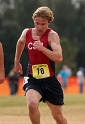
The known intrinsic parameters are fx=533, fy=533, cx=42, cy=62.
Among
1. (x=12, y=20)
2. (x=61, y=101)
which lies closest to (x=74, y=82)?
(x=61, y=101)

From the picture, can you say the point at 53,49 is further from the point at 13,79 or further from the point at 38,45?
the point at 13,79

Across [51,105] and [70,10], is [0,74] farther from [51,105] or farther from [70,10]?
[70,10]

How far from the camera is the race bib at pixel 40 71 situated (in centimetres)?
859

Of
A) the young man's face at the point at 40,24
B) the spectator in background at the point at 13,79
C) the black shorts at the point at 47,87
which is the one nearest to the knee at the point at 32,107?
the black shorts at the point at 47,87

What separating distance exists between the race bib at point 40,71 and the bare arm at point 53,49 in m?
0.35

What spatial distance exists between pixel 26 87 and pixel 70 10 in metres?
79.6

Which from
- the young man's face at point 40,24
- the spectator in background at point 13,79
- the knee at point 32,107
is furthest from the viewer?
the spectator in background at point 13,79

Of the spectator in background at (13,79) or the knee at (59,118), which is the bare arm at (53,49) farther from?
the spectator in background at (13,79)

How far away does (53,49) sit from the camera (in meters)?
8.40

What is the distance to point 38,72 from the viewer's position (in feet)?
28.2

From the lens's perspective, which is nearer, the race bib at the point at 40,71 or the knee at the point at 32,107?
the knee at the point at 32,107

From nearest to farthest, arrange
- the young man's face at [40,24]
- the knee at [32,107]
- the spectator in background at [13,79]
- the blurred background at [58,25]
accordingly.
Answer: the knee at [32,107] → the young man's face at [40,24] → the spectator in background at [13,79] → the blurred background at [58,25]

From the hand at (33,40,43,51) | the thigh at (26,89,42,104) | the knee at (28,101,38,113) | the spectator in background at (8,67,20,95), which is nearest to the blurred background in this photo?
the spectator in background at (8,67,20,95)

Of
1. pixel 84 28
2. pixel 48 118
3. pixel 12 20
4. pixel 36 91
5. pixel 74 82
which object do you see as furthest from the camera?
pixel 84 28
